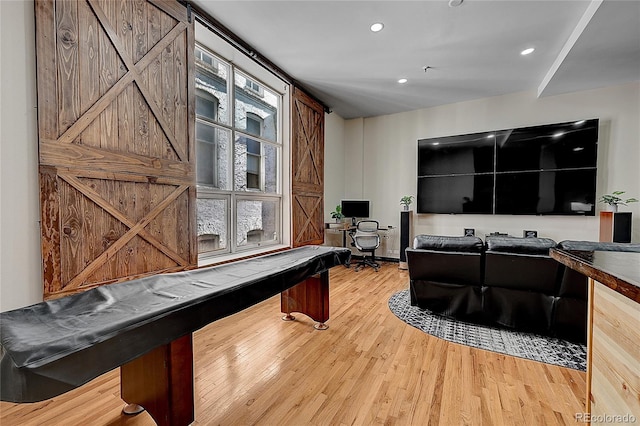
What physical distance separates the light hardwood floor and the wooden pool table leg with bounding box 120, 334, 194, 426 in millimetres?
195

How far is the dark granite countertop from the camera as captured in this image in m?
0.68

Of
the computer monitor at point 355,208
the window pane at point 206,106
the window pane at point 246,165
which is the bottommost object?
the computer monitor at point 355,208

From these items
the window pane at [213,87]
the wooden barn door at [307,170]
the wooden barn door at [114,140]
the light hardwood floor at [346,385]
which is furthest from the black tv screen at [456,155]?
the wooden barn door at [114,140]

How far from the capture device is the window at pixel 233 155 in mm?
3396

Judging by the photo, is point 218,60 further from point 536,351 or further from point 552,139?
point 552,139

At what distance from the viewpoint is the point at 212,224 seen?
3.51 metres

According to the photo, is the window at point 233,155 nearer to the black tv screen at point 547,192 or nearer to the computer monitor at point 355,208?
the computer monitor at point 355,208

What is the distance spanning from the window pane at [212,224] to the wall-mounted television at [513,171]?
12.9 feet

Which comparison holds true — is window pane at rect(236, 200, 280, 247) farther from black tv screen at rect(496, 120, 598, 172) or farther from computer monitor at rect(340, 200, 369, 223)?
black tv screen at rect(496, 120, 598, 172)

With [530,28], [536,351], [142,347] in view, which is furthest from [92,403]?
[530,28]

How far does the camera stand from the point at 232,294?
1.49m

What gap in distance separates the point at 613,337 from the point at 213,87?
13.4ft

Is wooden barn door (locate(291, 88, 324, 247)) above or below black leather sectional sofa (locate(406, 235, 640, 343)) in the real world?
above

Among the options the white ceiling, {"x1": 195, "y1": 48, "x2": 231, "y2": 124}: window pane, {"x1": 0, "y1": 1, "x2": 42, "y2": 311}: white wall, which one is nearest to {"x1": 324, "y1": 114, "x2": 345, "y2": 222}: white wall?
the white ceiling
